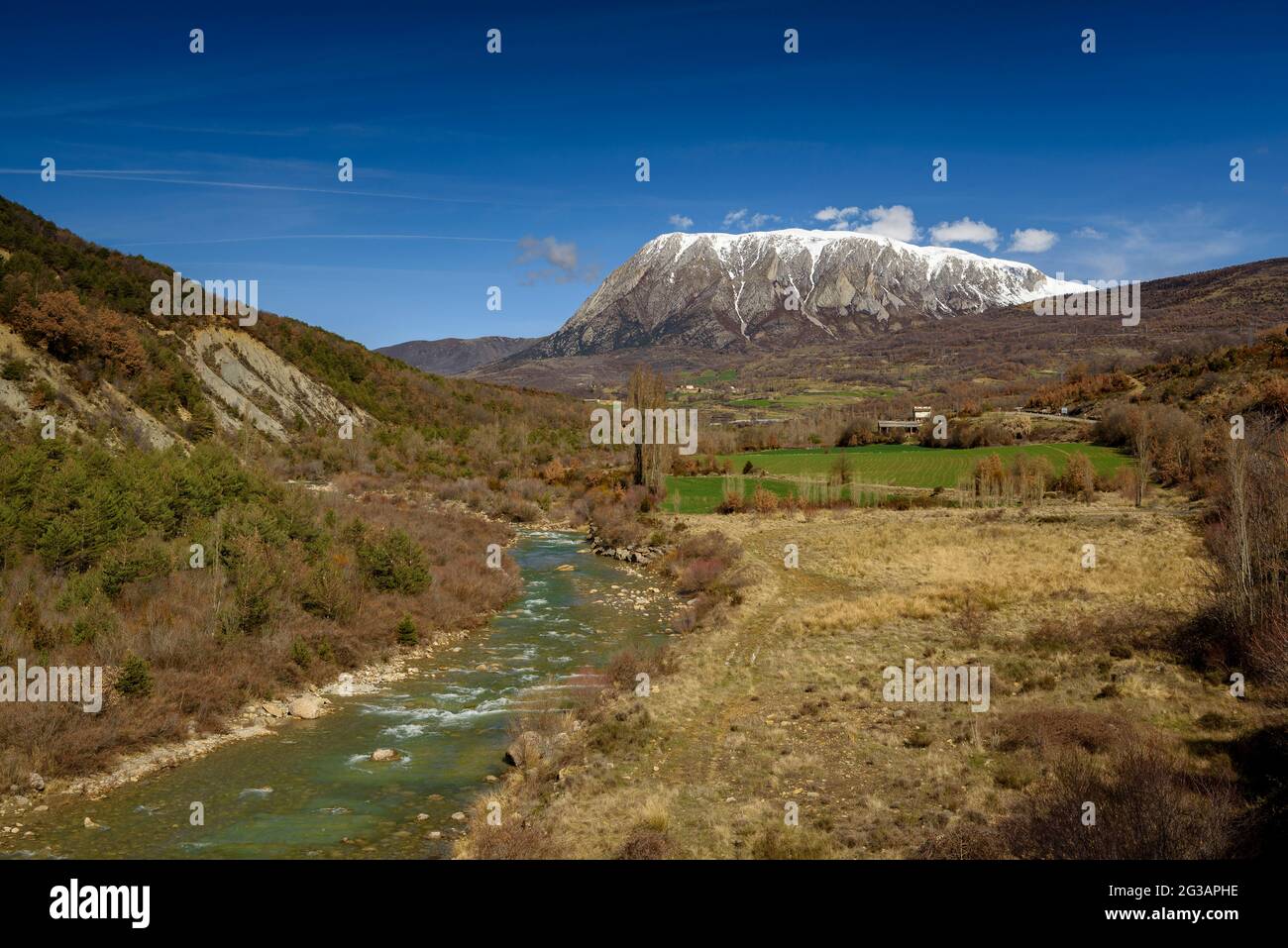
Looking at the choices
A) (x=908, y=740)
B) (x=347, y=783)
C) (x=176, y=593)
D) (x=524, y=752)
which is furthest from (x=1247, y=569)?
(x=176, y=593)

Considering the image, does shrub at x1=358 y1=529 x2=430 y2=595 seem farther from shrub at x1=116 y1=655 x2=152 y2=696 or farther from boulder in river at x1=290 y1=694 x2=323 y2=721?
shrub at x1=116 y1=655 x2=152 y2=696

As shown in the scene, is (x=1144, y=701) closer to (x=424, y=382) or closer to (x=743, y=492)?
(x=743, y=492)

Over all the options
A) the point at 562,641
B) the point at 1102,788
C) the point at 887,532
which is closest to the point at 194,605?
the point at 562,641

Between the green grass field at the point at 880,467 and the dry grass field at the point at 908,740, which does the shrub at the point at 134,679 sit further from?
the green grass field at the point at 880,467

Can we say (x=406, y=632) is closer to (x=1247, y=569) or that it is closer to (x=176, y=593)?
(x=176, y=593)

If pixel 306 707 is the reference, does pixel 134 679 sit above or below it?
above
